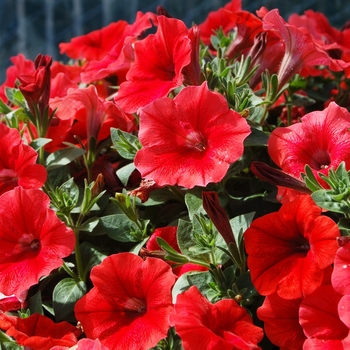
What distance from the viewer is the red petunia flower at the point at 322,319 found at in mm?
731

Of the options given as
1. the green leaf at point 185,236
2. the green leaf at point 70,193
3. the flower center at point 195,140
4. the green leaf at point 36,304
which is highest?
the flower center at point 195,140

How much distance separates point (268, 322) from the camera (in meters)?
0.78

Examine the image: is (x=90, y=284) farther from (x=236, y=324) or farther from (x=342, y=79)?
(x=342, y=79)

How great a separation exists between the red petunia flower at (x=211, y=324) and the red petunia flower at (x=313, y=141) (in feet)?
0.70

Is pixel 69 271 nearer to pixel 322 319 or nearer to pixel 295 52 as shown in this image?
pixel 322 319

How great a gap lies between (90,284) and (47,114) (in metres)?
0.31

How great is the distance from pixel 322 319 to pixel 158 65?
1.59 feet

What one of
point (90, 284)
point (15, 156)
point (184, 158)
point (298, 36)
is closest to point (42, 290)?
point (90, 284)

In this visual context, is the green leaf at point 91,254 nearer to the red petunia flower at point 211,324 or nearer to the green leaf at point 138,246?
the green leaf at point 138,246

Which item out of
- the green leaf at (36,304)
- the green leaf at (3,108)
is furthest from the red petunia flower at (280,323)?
the green leaf at (3,108)

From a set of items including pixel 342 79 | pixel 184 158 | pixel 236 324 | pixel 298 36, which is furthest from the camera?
pixel 342 79

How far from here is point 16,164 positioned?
94cm

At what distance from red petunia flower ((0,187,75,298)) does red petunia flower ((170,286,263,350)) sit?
0.63 feet

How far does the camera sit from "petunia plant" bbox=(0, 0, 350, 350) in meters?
0.77
